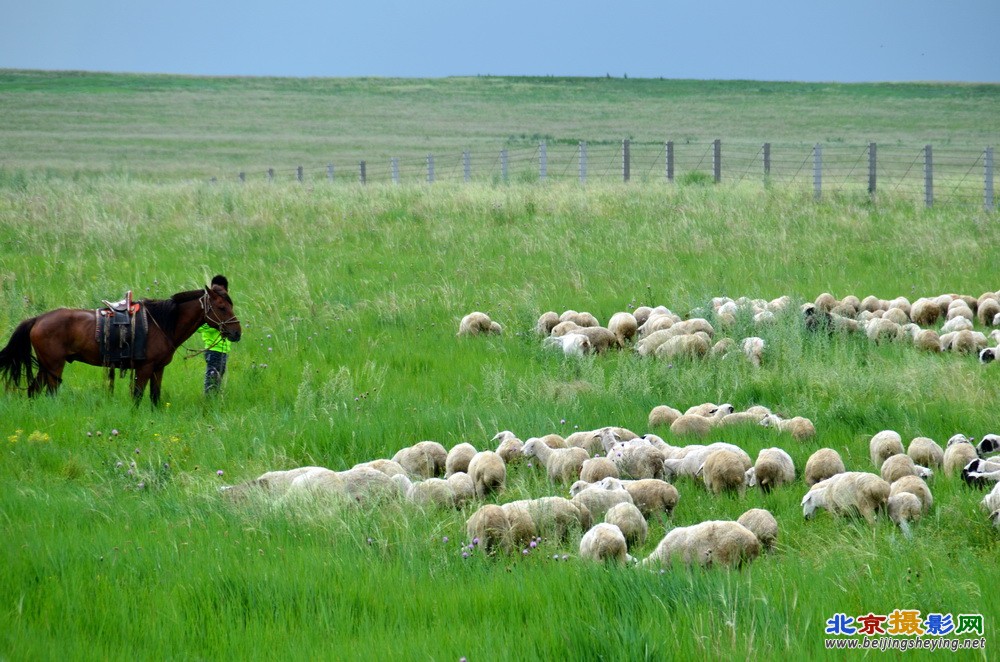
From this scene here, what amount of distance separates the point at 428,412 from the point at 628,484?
253cm

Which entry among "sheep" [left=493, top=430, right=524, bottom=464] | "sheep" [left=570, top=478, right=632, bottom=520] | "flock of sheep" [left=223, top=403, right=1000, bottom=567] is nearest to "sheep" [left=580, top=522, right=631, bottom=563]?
"flock of sheep" [left=223, top=403, right=1000, bottom=567]

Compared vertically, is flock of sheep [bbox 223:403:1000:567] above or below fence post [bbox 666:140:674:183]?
below

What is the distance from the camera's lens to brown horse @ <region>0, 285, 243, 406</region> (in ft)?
28.4

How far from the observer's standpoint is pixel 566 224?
18.4 m

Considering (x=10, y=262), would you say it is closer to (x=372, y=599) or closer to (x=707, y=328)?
(x=707, y=328)

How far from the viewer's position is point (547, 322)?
1133 centimetres

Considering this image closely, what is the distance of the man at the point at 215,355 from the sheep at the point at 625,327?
4118 millimetres

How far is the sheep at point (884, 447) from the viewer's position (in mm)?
6527

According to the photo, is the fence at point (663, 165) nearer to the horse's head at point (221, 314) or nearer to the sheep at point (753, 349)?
the sheep at point (753, 349)

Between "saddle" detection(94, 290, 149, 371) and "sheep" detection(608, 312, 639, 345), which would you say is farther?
"sheep" detection(608, 312, 639, 345)

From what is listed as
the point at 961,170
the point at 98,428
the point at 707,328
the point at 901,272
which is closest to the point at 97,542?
the point at 98,428

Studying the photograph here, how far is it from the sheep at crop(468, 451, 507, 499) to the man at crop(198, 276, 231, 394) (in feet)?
12.0

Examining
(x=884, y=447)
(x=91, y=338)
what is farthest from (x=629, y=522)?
(x=91, y=338)

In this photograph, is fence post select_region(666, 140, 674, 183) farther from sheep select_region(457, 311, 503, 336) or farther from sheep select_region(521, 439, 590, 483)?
sheep select_region(521, 439, 590, 483)
